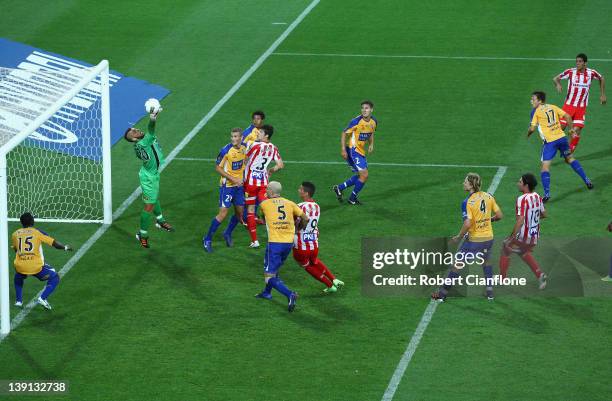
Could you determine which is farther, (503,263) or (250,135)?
(250,135)

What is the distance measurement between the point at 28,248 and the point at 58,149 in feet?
23.1

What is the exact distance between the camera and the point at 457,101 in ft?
82.7

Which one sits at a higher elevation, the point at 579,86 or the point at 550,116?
the point at 579,86

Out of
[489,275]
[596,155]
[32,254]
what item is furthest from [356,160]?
[32,254]

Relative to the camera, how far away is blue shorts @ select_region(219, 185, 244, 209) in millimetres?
18328

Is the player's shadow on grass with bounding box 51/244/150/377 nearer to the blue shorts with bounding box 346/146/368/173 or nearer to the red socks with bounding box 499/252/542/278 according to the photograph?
the blue shorts with bounding box 346/146/368/173

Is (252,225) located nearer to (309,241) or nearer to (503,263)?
(309,241)

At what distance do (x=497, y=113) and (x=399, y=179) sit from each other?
13.3 feet

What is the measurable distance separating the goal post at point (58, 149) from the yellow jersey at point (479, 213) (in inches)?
247

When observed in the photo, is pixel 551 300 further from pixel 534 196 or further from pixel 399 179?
pixel 399 179

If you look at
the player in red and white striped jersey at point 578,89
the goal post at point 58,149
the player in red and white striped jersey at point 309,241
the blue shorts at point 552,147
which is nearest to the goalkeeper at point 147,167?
the goal post at point 58,149

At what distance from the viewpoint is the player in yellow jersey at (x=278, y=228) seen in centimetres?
1576

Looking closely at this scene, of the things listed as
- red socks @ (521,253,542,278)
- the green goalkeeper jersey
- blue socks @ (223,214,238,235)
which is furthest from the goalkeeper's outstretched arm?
red socks @ (521,253,542,278)

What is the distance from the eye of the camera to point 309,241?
16.1 m
